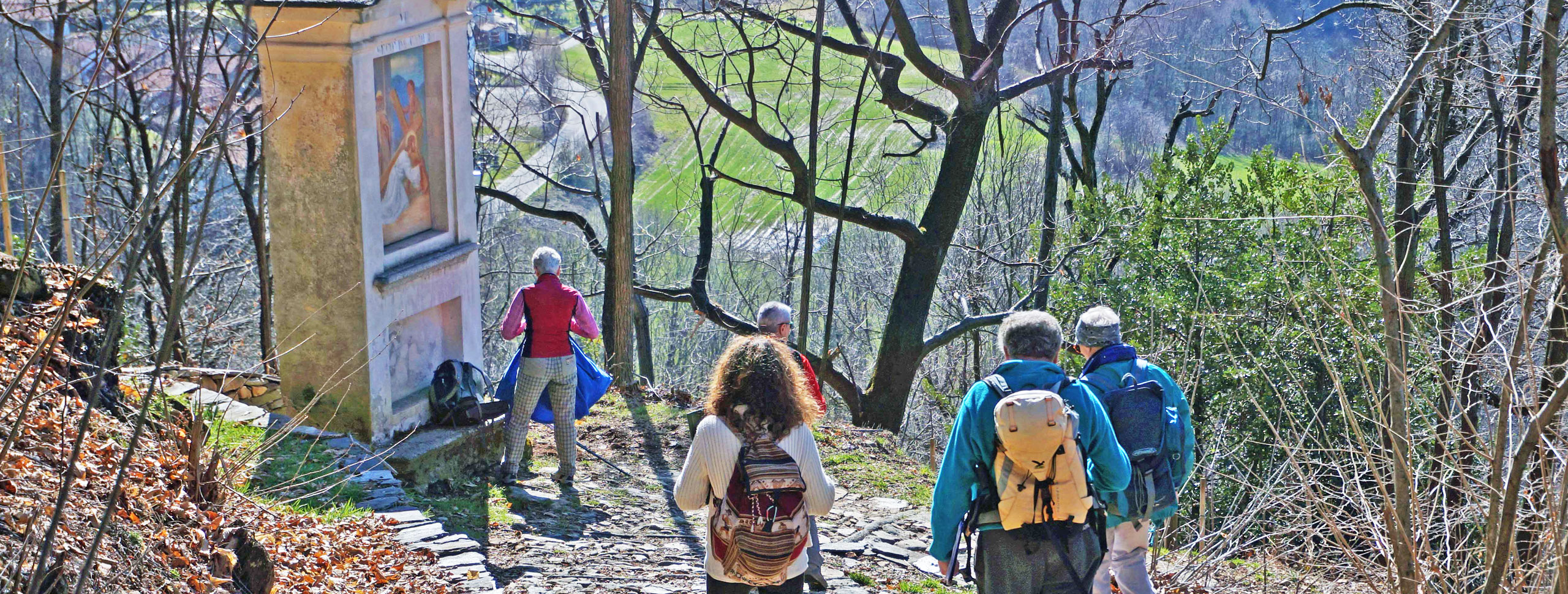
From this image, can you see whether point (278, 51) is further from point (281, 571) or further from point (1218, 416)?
point (1218, 416)

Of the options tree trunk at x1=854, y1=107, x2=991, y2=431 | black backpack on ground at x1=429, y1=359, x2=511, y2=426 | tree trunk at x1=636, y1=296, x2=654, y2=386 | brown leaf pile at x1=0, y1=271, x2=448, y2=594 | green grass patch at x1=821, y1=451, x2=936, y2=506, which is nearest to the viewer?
brown leaf pile at x1=0, y1=271, x2=448, y2=594

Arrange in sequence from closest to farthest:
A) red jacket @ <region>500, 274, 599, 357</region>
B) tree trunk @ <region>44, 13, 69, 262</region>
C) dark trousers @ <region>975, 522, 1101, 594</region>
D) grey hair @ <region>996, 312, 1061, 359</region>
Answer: dark trousers @ <region>975, 522, 1101, 594</region>
grey hair @ <region>996, 312, 1061, 359</region>
red jacket @ <region>500, 274, 599, 357</region>
tree trunk @ <region>44, 13, 69, 262</region>

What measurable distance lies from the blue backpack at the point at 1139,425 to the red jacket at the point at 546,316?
346 cm

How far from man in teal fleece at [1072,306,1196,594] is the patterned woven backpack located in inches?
50.9

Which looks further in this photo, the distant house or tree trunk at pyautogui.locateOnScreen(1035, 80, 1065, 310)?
the distant house

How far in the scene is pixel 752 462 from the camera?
3.64 metres

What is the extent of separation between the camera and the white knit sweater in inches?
144

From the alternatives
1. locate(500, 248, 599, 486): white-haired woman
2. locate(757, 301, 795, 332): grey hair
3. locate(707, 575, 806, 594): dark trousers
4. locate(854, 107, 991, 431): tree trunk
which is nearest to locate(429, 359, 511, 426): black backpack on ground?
locate(500, 248, 599, 486): white-haired woman

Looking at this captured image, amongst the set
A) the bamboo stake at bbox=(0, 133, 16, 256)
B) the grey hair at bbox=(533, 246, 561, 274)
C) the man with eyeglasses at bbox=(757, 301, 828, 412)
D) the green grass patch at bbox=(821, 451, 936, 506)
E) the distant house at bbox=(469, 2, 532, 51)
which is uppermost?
Result: the distant house at bbox=(469, 2, 532, 51)

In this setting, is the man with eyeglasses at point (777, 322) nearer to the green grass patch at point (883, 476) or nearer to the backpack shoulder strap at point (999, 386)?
the backpack shoulder strap at point (999, 386)

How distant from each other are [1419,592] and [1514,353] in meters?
0.76

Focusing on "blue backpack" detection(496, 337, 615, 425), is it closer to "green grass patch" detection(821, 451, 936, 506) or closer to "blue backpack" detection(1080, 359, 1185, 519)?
"green grass patch" detection(821, 451, 936, 506)

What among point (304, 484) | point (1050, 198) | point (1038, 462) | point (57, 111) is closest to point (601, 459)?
point (304, 484)

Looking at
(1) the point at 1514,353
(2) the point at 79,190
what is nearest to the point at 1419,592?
(1) the point at 1514,353
